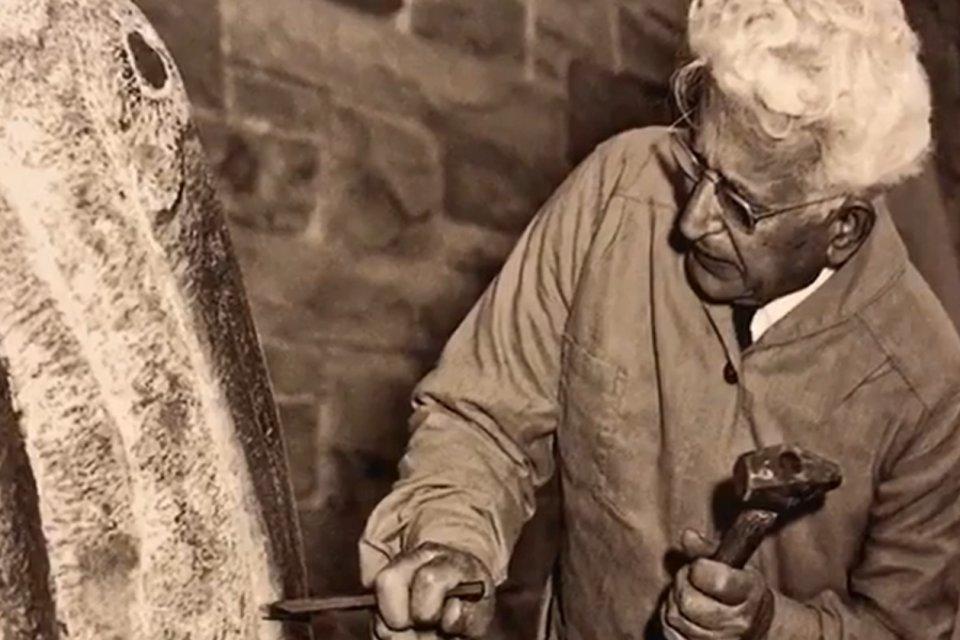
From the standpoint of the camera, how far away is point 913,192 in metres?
2.31

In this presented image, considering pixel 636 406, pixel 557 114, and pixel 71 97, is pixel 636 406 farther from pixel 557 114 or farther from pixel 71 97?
pixel 557 114

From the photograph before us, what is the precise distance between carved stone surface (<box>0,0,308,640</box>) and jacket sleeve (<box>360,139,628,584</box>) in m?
0.17

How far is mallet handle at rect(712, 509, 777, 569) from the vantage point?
1.07 metres

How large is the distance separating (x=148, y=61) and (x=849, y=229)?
1.61 feet

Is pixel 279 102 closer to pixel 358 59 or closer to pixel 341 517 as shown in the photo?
pixel 358 59

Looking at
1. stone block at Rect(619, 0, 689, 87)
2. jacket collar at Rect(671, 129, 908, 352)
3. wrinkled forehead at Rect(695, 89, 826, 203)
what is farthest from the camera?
stone block at Rect(619, 0, 689, 87)

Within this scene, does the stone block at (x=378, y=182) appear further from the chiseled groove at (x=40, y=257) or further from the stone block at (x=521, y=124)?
the chiseled groove at (x=40, y=257)

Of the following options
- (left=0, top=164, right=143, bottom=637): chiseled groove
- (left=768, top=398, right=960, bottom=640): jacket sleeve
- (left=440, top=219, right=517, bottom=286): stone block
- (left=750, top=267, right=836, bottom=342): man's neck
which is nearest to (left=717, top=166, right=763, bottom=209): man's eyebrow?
(left=750, top=267, right=836, bottom=342): man's neck

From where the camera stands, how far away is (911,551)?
1279 millimetres

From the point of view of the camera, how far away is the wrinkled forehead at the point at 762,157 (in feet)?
3.72

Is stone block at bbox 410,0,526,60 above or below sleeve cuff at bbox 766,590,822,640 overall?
above

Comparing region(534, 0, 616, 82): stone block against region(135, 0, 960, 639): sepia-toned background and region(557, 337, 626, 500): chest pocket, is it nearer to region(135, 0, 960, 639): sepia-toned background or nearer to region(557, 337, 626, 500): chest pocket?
region(135, 0, 960, 639): sepia-toned background

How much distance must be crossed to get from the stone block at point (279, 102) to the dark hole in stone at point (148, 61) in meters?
0.55

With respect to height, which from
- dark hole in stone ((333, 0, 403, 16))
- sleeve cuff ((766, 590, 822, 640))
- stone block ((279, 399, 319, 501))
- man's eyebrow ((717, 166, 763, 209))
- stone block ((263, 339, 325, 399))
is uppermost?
dark hole in stone ((333, 0, 403, 16))
